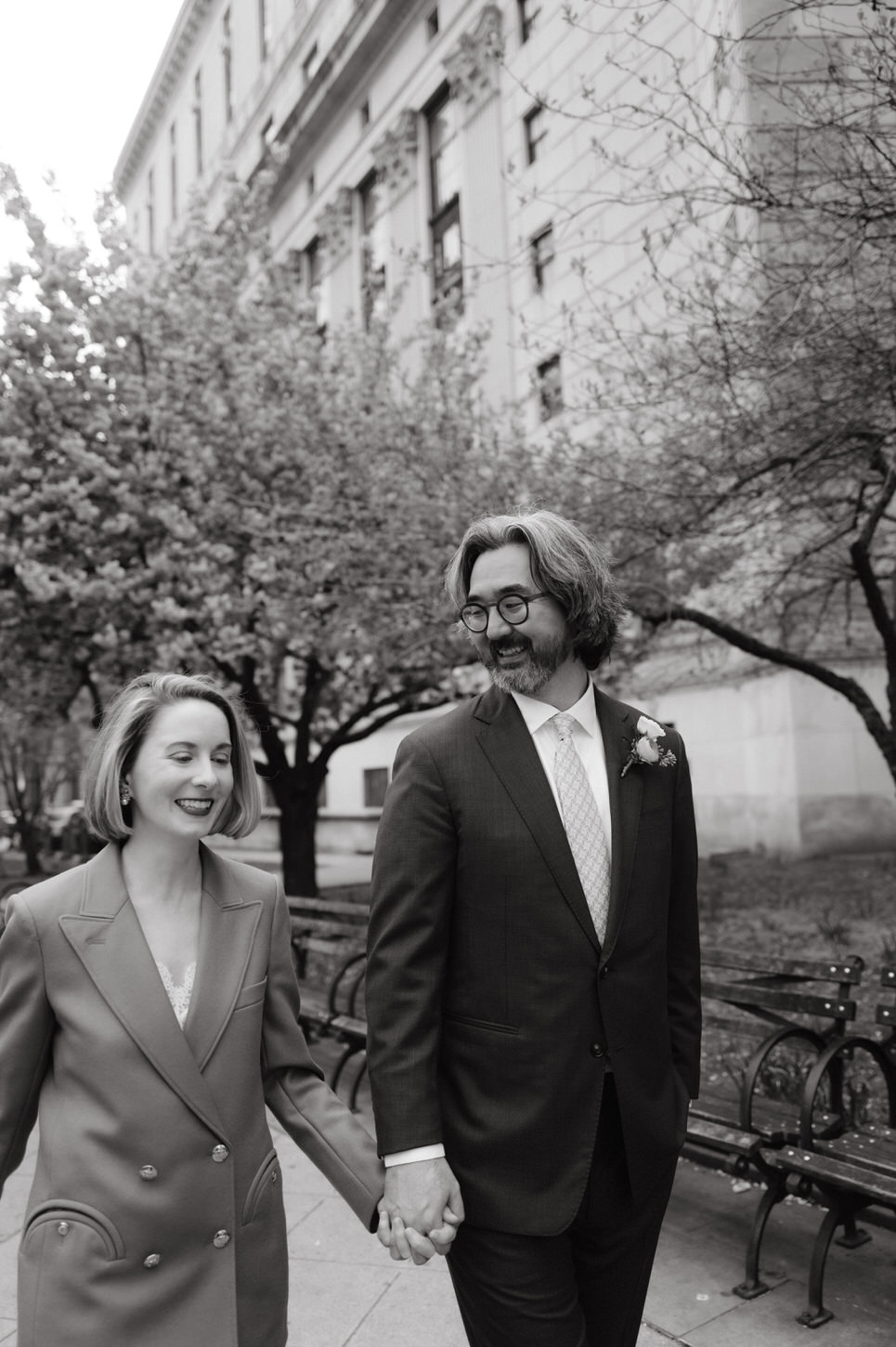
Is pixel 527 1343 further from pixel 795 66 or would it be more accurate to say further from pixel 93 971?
pixel 795 66

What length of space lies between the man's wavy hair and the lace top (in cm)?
99

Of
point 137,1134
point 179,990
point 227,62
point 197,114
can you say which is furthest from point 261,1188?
point 197,114

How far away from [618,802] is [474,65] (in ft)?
68.7

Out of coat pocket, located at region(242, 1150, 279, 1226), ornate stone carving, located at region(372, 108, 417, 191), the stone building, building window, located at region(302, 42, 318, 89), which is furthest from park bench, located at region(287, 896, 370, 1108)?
building window, located at region(302, 42, 318, 89)

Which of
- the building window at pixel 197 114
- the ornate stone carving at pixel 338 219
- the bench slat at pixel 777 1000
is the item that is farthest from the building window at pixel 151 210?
the bench slat at pixel 777 1000

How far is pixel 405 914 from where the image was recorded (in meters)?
2.24

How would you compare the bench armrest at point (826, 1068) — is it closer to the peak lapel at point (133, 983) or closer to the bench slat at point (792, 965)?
the bench slat at point (792, 965)

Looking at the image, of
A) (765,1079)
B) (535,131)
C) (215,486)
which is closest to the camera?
(765,1079)

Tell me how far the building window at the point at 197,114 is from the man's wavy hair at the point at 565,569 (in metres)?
38.6

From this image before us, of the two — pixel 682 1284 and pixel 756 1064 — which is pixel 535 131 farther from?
pixel 682 1284

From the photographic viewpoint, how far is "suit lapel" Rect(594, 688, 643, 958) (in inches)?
91.0

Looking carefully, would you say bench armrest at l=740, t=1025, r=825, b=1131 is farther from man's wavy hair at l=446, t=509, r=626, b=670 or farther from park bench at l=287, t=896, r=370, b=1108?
man's wavy hair at l=446, t=509, r=626, b=670

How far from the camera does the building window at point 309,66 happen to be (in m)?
29.3

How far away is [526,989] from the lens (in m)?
2.25
